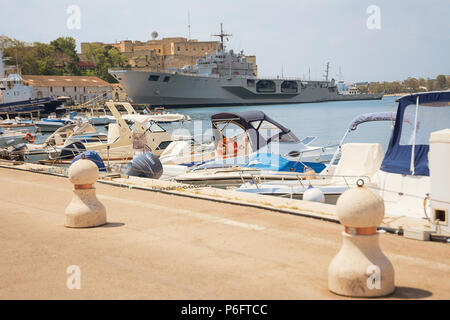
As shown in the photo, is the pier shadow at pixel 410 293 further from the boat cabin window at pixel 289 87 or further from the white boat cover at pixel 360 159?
the boat cabin window at pixel 289 87

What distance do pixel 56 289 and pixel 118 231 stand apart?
8.86 ft

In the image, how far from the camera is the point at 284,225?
8797mm

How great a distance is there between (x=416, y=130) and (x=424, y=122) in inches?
9.5

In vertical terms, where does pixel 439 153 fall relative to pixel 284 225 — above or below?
above

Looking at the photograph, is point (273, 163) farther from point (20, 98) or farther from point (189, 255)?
point (20, 98)

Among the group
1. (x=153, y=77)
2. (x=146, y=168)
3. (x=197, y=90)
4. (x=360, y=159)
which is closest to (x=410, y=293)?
(x=360, y=159)

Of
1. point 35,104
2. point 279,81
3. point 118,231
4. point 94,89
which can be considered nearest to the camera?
point 118,231

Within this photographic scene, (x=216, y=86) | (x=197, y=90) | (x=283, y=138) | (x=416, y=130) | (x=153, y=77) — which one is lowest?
(x=283, y=138)

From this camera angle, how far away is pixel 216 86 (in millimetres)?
135750

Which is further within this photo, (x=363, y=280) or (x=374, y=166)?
(x=374, y=166)

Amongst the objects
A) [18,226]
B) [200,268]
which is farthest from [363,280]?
[18,226]

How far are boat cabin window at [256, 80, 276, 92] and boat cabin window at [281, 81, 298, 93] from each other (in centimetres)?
405
